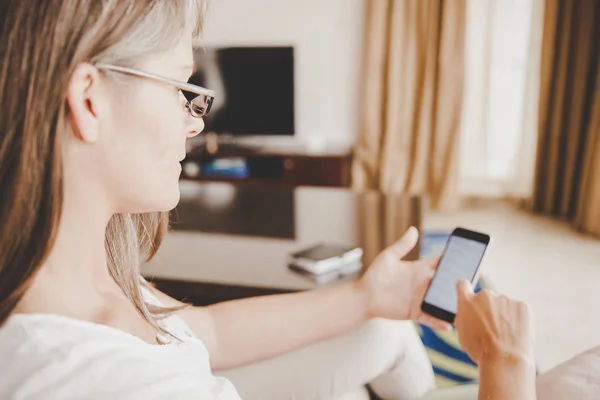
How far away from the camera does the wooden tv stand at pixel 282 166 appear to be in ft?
11.4

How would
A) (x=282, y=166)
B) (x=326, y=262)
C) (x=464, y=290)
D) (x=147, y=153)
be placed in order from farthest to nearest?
(x=282, y=166), (x=326, y=262), (x=464, y=290), (x=147, y=153)

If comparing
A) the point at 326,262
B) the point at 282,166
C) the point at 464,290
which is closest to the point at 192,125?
the point at 464,290

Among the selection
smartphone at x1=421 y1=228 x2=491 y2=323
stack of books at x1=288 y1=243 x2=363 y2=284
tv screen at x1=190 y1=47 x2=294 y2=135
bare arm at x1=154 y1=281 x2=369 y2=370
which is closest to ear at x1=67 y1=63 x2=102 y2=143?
bare arm at x1=154 y1=281 x2=369 y2=370

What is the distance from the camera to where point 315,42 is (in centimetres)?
366

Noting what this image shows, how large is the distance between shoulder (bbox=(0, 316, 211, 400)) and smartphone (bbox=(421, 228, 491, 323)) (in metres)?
0.54

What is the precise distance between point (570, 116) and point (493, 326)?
9.82ft

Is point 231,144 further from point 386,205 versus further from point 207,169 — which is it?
point 386,205

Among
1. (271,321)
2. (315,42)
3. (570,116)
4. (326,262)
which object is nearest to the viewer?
(271,321)

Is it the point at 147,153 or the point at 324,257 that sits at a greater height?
the point at 147,153

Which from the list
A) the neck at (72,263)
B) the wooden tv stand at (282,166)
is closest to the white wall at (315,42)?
the wooden tv stand at (282,166)

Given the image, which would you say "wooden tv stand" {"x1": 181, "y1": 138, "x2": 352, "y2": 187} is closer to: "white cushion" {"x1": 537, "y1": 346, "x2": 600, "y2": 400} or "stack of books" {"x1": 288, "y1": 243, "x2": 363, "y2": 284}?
"stack of books" {"x1": 288, "y1": 243, "x2": 363, "y2": 284}

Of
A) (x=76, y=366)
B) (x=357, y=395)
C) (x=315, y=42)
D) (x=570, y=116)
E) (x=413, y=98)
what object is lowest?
(x=357, y=395)

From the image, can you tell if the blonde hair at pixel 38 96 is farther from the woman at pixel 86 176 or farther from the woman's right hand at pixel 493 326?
the woman's right hand at pixel 493 326

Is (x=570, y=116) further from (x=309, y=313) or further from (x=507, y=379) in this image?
(x=507, y=379)
